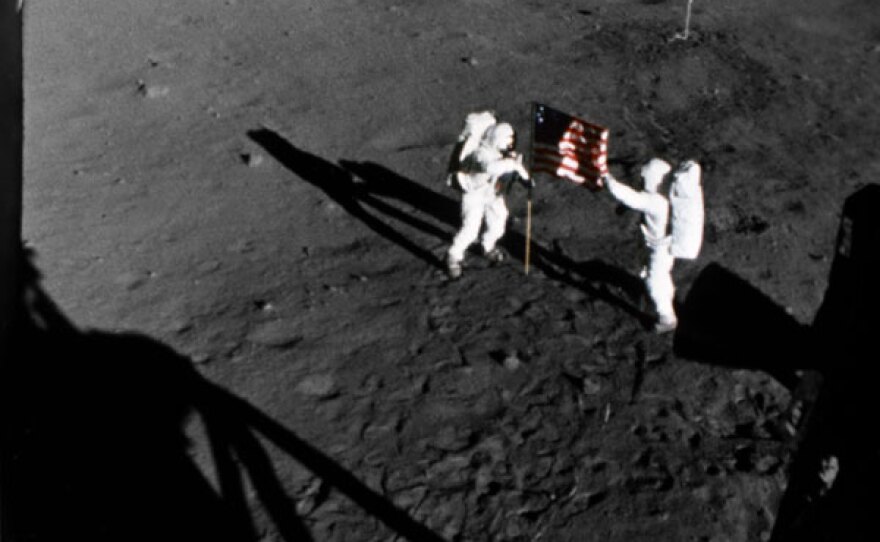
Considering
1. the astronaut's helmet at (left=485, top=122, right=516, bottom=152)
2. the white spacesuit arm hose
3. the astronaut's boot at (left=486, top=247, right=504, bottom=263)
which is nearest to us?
the white spacesuit arm hose

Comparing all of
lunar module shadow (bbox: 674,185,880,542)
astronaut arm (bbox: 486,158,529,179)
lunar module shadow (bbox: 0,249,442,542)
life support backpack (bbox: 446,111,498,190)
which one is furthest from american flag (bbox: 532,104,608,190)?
lunar module shadow (bbox: 674,185,880,542)

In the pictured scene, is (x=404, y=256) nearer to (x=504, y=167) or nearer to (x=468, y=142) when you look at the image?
(x=468, y=142)

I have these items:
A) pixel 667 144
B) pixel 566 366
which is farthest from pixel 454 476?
pixel 667 144

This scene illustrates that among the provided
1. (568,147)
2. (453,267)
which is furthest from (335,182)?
(568,147)

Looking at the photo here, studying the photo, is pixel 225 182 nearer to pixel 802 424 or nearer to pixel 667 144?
pixel 667 144

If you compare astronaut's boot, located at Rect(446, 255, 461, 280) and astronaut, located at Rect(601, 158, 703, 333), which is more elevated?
astronaut, located at Rect(601, 158, 703, 333)

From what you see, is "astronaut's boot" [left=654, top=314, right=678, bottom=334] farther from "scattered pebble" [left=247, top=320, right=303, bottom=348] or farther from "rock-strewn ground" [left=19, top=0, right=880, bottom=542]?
"scattered pebble" [left=247, top=320, right=303, bottom=348]

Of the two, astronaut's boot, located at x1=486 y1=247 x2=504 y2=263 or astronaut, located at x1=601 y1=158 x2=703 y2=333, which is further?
astronaut's boot, located at x1=486 y1=247 x2=504 y2=263
